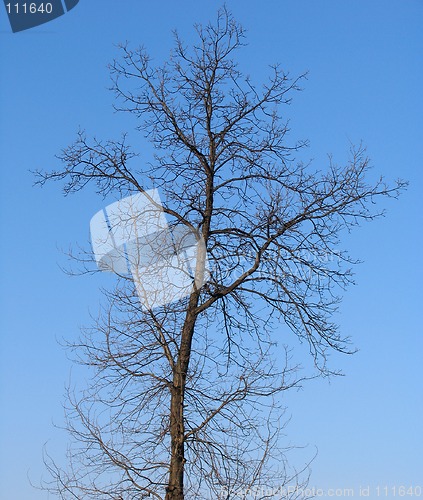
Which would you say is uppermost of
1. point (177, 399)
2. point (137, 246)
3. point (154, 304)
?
point (137, 246)

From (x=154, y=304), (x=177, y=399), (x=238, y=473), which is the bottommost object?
(x=238, y=473)

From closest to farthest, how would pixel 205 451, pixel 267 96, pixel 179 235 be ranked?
pixel 205 451 → pixel 179 235 → pixel 267 96

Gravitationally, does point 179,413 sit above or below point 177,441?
above

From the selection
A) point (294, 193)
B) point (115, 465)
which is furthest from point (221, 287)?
point (115, 465)

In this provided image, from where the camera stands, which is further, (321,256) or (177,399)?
(321,256)

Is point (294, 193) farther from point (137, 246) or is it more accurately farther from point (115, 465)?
point (115, 465)

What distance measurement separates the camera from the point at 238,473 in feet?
21.4

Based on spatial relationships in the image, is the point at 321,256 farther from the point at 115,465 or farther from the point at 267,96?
the point at 115,465

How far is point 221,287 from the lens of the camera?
6832 mm

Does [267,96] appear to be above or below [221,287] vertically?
above

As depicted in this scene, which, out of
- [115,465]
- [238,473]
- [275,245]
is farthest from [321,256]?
[115,465]

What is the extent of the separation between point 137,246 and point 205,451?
172 centimetres

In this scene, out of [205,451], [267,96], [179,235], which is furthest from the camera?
[267,96]

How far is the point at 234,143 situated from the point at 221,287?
4.41 feet
